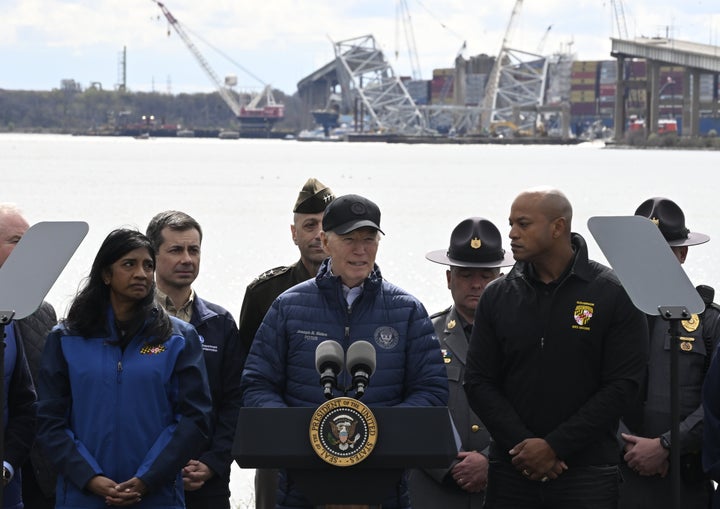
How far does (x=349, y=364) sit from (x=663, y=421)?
1.82 meters

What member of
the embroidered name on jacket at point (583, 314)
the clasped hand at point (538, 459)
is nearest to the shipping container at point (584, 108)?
the embroidered name on jacket at point (583, 314)

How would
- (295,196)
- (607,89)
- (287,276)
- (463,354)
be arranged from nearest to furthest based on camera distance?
(463,354) → (287,276) → (295,196) → (607,89)

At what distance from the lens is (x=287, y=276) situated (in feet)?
16.9

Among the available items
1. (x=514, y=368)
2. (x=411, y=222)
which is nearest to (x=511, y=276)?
(x=514, y=368)

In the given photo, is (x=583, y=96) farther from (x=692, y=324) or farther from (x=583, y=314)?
(x=583, y=314)

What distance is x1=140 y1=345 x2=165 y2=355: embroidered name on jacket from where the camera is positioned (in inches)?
154

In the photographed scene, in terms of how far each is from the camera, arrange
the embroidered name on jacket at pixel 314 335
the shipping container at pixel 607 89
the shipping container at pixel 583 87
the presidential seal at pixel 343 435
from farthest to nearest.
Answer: the shipping container at pixel 607 89 < the shipping container at pixel 583 87 < the embroidered name on jacket at pixel 314 335 < the presidential seal at pixel 343 435

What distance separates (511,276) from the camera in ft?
13.7

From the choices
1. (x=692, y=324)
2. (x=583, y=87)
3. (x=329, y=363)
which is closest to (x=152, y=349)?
(x=329, y=363)

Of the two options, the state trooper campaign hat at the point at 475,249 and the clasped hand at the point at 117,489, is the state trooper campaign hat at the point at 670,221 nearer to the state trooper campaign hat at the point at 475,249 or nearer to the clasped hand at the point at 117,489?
the state trooper campaign hat at the point at 475,249

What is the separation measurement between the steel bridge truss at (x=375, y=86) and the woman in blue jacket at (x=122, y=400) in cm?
13111

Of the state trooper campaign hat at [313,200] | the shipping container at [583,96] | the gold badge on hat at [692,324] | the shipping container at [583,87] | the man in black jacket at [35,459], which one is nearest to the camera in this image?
the man in black jacket at [35,459]

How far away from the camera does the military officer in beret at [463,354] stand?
4512mm

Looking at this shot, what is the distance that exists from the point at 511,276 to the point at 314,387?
30.1 inches
